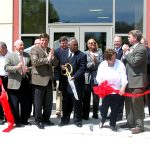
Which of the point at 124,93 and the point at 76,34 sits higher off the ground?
the point at 76,34

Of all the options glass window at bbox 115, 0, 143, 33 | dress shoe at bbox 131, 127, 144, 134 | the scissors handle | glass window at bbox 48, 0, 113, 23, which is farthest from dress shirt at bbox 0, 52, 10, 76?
glass window at bbox 115, 0, 143, 33

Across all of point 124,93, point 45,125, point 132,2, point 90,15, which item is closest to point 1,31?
point 90,15

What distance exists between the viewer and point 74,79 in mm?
8266

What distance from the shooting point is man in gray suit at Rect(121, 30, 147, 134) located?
7.56m

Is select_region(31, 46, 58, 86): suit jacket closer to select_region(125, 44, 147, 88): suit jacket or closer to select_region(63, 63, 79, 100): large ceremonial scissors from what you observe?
select_region(63, 63, 79, 100): large ceremonial scissors

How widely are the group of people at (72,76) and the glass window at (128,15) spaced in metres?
3.70

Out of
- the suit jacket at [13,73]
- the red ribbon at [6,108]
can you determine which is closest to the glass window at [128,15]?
the suit jacket at [13,73]

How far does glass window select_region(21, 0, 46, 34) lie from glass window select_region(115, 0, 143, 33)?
238 cm

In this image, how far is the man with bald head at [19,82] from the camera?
26.9 ft

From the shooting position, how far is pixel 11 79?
8281mm

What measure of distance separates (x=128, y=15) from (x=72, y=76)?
4.78 meters

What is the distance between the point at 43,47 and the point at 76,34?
455 cm

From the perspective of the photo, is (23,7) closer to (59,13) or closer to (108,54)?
(59,13)

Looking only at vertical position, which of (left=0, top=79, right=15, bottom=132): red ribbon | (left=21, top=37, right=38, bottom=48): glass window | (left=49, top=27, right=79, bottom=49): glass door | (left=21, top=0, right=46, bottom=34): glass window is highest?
(left=21, top=0, right=46, bottom=34): glass window
